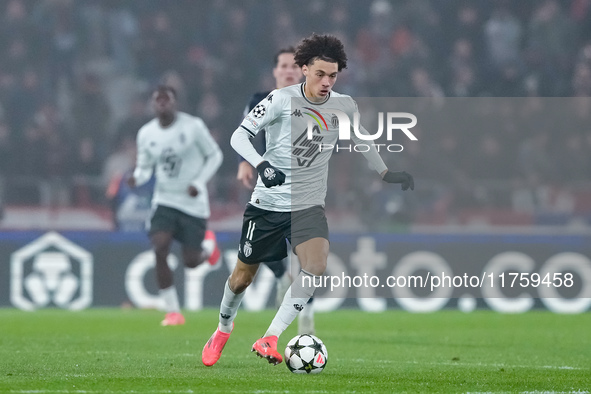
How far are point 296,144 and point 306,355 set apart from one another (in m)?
1.28

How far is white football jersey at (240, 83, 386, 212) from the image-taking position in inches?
239

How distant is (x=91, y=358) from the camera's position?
675cm

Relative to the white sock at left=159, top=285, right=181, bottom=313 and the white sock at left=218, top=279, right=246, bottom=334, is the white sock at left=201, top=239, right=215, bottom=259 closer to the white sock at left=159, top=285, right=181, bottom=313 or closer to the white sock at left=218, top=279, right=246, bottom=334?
the white sock at left=159, top=285, right=181, bottom=313

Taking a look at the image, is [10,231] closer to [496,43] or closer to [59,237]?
[59,237]

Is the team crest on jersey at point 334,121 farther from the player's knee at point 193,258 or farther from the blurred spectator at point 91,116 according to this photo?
the blurred spectator at point 91,116

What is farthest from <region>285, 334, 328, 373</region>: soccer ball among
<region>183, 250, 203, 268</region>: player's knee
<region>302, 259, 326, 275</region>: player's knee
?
<region>183, 250, 203, 268</region>: player's knee

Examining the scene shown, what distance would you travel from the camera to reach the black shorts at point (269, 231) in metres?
6.03

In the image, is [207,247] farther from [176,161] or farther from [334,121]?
[334,121]

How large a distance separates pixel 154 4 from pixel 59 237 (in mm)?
5504

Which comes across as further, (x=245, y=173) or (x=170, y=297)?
(x=170, y=297)

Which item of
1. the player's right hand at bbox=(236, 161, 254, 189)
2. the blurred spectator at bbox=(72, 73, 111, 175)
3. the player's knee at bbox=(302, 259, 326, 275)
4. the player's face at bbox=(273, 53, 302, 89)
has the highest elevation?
the blurred spectator at bbox=(72, 73, 111, 175)

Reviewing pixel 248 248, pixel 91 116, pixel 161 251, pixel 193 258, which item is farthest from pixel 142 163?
pixel 91 116

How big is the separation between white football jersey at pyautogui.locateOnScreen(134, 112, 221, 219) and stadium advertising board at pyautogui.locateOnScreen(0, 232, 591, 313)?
2642 millimetres

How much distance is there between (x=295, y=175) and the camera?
6113mm
